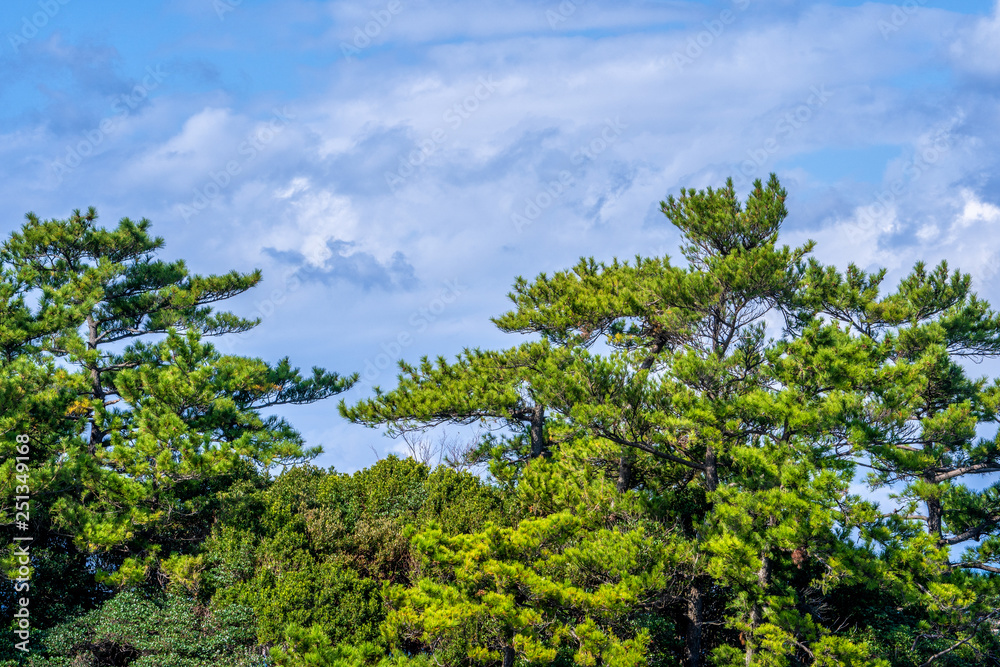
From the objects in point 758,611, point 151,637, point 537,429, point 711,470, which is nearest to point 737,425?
point 711,470

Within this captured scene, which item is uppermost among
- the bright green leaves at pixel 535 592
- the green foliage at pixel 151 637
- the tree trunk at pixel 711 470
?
the tree trunk at pixel 711 470

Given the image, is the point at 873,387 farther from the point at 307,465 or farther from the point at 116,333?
the point at 116,333

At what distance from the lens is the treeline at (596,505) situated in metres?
14.5

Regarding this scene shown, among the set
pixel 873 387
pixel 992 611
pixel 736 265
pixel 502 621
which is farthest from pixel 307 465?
pixel 992 611

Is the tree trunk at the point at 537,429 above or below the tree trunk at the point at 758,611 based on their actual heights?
above

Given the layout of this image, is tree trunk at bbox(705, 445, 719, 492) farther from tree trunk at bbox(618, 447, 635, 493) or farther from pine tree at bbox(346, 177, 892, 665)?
tree trunk at bbox(618, 447, 635, 493)

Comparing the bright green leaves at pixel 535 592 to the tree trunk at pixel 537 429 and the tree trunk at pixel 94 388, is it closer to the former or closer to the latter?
the tree trunk at pixel 537 429

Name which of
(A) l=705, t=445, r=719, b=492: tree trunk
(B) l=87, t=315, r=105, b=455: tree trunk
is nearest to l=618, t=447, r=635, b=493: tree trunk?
(A) l=705, t=445, r=719, b=492: tree trunk

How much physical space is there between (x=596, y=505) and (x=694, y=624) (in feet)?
9.05

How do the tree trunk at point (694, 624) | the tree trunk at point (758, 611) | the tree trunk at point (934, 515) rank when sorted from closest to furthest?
the tree trunk at point (758, 611), the tree trunk at point (694, 624), the tree trunk at point (934, 515)

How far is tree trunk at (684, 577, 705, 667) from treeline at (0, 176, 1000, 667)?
44 millimetres

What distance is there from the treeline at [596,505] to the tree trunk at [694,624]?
0.04 meters

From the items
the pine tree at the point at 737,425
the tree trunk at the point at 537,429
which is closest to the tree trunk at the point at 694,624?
the pine tree at the point at 737,425

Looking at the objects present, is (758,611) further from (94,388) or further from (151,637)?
(94,388)
